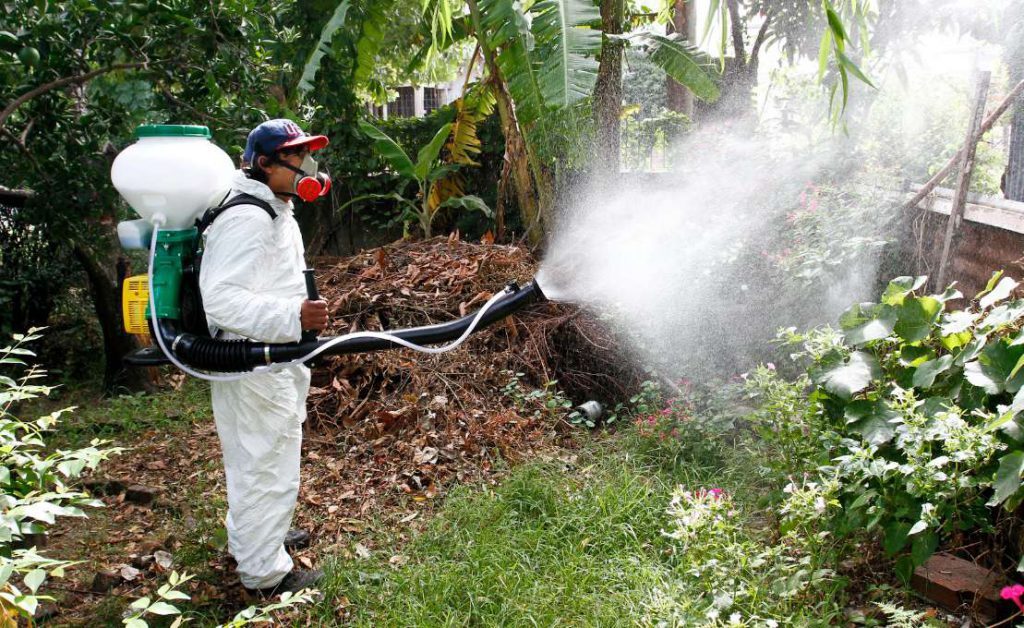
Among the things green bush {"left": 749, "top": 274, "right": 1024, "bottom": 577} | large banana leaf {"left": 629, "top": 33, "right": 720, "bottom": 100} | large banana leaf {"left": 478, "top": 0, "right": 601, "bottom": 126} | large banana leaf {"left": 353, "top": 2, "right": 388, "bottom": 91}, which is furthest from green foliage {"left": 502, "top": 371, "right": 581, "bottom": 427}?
large banana leaf {"left": 353, "top": 2, "right": 388, "bottom": 91}

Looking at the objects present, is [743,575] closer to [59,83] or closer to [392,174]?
[59,83]

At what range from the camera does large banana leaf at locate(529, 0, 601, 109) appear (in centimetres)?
498

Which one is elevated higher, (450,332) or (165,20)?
(165,20)

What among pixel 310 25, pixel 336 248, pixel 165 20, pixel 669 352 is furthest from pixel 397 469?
pixel 336 248

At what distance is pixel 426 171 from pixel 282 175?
446 cm

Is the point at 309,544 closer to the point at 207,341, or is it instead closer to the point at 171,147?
the point at 207,341

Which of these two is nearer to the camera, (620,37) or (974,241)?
(974,241)

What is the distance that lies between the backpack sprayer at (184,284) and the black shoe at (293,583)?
97 centimetres

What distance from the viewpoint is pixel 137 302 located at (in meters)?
2.97

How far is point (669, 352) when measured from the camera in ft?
17.3

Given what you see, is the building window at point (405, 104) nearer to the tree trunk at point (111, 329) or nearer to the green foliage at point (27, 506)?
the tree trunk at point (111, 329)

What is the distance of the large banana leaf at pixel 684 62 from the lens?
5973 millimetres

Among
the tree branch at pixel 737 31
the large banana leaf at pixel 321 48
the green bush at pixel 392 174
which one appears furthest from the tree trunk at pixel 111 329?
the tree branch at pixel 737 31

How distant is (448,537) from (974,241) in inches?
127
